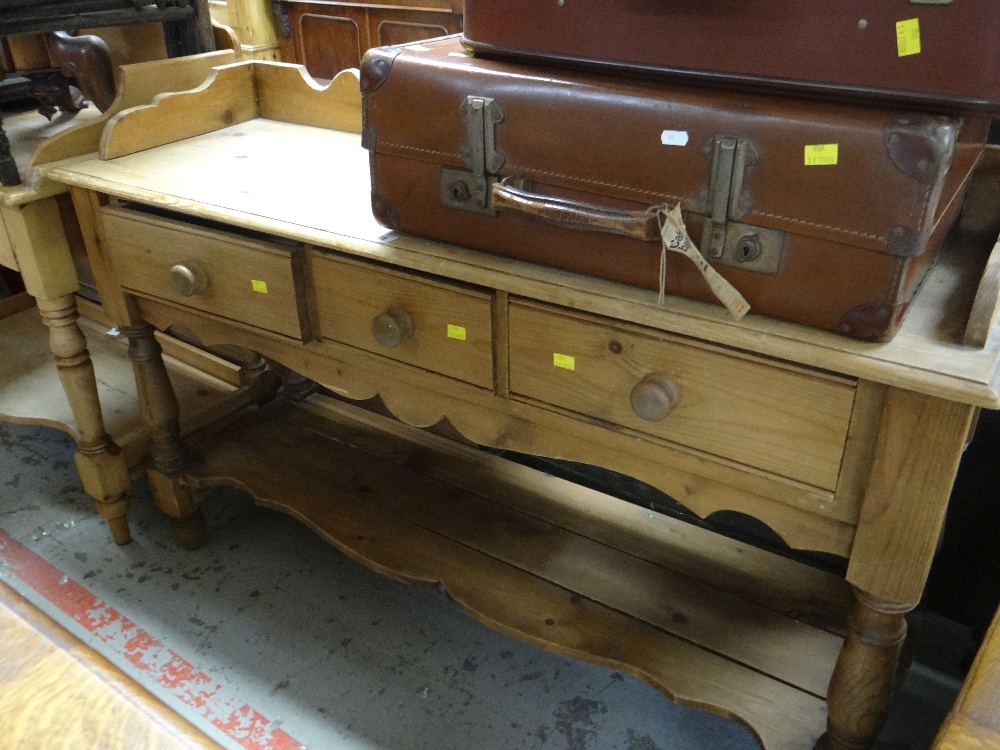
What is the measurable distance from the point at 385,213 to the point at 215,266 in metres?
0.37

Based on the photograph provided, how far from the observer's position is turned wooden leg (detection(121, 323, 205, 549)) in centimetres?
170

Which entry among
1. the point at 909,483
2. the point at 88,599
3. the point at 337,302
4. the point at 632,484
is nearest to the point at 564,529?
the point at 632,484

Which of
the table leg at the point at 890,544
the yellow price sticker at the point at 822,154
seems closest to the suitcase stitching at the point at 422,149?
the yellow price sticker at the point at 822,154

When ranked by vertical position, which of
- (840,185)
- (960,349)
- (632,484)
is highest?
(840,185)

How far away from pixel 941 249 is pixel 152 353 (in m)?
1.44

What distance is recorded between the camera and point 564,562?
1.53m

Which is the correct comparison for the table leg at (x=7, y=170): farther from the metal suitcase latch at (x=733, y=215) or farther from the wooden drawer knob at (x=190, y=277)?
the metal suitcase latch at (x=733, y=215)

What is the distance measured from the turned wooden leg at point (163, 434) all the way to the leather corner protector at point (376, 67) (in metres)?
0.81

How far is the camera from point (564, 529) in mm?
1611

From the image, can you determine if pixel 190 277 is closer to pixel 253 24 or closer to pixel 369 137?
pixel 369 137

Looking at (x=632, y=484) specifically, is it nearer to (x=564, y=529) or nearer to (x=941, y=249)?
(x=564, y=529)

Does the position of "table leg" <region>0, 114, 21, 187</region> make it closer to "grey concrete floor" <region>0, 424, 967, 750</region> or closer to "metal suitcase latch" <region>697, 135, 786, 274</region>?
"grey concrete floor" <region>0, 424, 967, 750</region>

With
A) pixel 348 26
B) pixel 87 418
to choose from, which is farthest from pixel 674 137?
pixel 348 26

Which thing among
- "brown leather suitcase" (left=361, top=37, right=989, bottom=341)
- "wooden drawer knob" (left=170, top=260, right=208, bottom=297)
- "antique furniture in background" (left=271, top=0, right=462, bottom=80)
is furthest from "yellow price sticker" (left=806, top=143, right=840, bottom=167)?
"antique furniture in background" (left=271, top=0, right=462, bottom=80)
